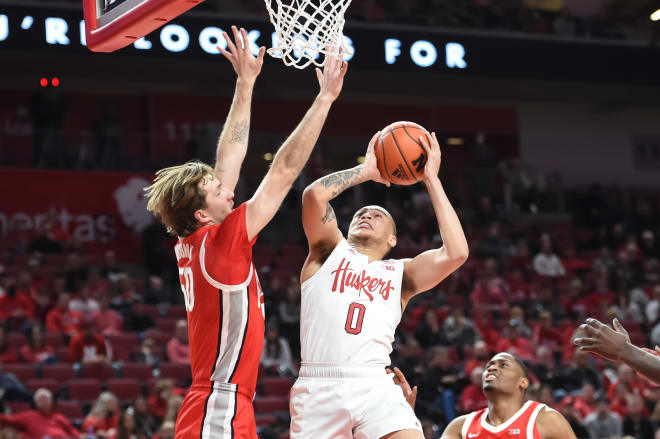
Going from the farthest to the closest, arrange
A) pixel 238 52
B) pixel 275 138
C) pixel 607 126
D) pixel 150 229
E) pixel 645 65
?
pixel 607 126 → pixel 645 65 → pixel 275 138 → pixel 150 229 → pixel 238 52

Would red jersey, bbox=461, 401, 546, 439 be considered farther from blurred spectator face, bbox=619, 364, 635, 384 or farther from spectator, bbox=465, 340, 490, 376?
blurred spectator face, bbox=619, 364, 635, 384

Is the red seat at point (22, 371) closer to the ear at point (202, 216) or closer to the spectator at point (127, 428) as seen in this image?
the spectator at point (127, 428)

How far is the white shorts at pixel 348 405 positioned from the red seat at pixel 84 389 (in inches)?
233

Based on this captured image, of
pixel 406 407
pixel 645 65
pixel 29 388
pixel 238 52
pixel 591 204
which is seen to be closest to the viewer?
pixel 238 52

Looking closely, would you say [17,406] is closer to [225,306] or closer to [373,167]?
[373,167]

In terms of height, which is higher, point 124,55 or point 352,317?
point 124,55

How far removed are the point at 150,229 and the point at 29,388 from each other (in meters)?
4.54

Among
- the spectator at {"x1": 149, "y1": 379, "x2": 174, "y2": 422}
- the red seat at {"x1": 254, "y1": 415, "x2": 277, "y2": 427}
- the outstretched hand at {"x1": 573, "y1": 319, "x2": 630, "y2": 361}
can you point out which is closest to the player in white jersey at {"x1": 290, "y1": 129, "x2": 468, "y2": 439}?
the outstretched hand at {"x1": 573, "y1": 319, "x2": 630, "y2": 361}

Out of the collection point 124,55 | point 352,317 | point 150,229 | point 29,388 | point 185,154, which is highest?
point 124,55

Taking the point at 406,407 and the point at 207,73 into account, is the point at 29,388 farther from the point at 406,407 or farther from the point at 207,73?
the point at 207,73

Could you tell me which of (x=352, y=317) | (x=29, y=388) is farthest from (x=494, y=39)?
(x=352, y=317)

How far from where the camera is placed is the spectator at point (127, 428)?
29.1 feet

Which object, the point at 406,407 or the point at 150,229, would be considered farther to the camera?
the point at 150,229

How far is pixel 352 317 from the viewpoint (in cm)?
473
